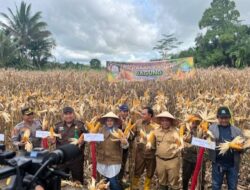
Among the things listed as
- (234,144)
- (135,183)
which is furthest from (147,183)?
(234,144)

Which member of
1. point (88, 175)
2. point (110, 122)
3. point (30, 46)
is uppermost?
point (30, 46)

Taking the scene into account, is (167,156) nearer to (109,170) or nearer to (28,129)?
(109,170)

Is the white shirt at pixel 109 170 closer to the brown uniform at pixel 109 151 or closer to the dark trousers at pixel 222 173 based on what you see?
the brown uniform at pixel 109 151

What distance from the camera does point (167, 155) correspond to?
4840 millimetres

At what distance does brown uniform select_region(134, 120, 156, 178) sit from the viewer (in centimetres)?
527

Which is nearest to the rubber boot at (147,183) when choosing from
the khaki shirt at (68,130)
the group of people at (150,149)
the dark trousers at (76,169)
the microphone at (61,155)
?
the group of people at (150,149)

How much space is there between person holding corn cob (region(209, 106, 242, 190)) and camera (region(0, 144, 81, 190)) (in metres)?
3.06

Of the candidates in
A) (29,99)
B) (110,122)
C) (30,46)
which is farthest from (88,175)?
(30,46)

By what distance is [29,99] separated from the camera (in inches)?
320

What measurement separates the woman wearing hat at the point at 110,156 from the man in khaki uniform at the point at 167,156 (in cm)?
57

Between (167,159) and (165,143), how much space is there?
0.22 m

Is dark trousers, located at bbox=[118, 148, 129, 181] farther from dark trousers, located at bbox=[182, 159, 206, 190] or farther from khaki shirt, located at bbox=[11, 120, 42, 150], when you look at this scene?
khaki shirt, located at bbox=[11, 120, 42, 150]

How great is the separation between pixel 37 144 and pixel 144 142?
165 centimetres

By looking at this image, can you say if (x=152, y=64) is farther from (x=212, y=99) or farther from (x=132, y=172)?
(x=132, y=172)
